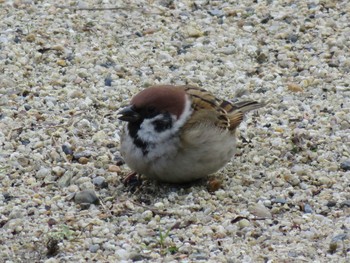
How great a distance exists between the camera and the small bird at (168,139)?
18.6 ft

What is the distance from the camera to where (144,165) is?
569cm

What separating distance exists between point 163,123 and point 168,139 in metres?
0.10

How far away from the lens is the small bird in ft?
18.6

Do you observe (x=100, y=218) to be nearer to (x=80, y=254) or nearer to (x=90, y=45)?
(x=80, y=254)

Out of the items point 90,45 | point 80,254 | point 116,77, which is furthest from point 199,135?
point 90,45

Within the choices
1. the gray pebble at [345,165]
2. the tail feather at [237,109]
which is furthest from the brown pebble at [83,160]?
the gray pebble at [345,165]

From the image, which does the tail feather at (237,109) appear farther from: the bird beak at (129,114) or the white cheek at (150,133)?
the bird beak at (129,114)

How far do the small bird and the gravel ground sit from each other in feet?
0.56

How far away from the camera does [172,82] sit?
7.22 m

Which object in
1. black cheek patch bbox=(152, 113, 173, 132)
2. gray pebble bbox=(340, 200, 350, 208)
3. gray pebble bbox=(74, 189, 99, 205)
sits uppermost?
black cheek patch bbox=(152, 113, 173, 132)

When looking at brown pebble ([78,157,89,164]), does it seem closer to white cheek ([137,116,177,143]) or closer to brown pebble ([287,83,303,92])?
white cheek ([137,116,177,143])

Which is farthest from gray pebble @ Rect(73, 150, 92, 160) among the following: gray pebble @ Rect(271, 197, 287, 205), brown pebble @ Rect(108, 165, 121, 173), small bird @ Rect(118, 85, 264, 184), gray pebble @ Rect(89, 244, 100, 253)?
gray pebble @ Rect(271, 197, 287, 205)

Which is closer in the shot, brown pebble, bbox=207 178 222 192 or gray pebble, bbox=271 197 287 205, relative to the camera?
gray pebble, bbox=271 197 287 205

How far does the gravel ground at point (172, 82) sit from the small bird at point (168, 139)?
0.56 feet
